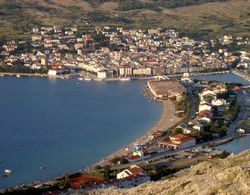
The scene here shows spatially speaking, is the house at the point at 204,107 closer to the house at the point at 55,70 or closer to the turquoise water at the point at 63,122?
the turquoise water at the point at 63,122

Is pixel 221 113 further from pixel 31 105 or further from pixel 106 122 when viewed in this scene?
pixel 31 105

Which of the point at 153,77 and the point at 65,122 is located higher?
the point at 65,122

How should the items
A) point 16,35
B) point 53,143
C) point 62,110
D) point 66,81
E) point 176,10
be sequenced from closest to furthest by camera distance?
point 53,143, point 62,110, point 66,81, point 16,35, point 176,10

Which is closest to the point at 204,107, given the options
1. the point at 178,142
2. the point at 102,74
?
the point at 178,142

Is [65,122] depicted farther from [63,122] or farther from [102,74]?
[102,74]

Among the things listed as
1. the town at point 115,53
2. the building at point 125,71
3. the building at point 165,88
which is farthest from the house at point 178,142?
the building at point 125,71

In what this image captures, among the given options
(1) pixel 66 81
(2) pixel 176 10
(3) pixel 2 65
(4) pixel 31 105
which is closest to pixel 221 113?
(4) pixel 31 105
